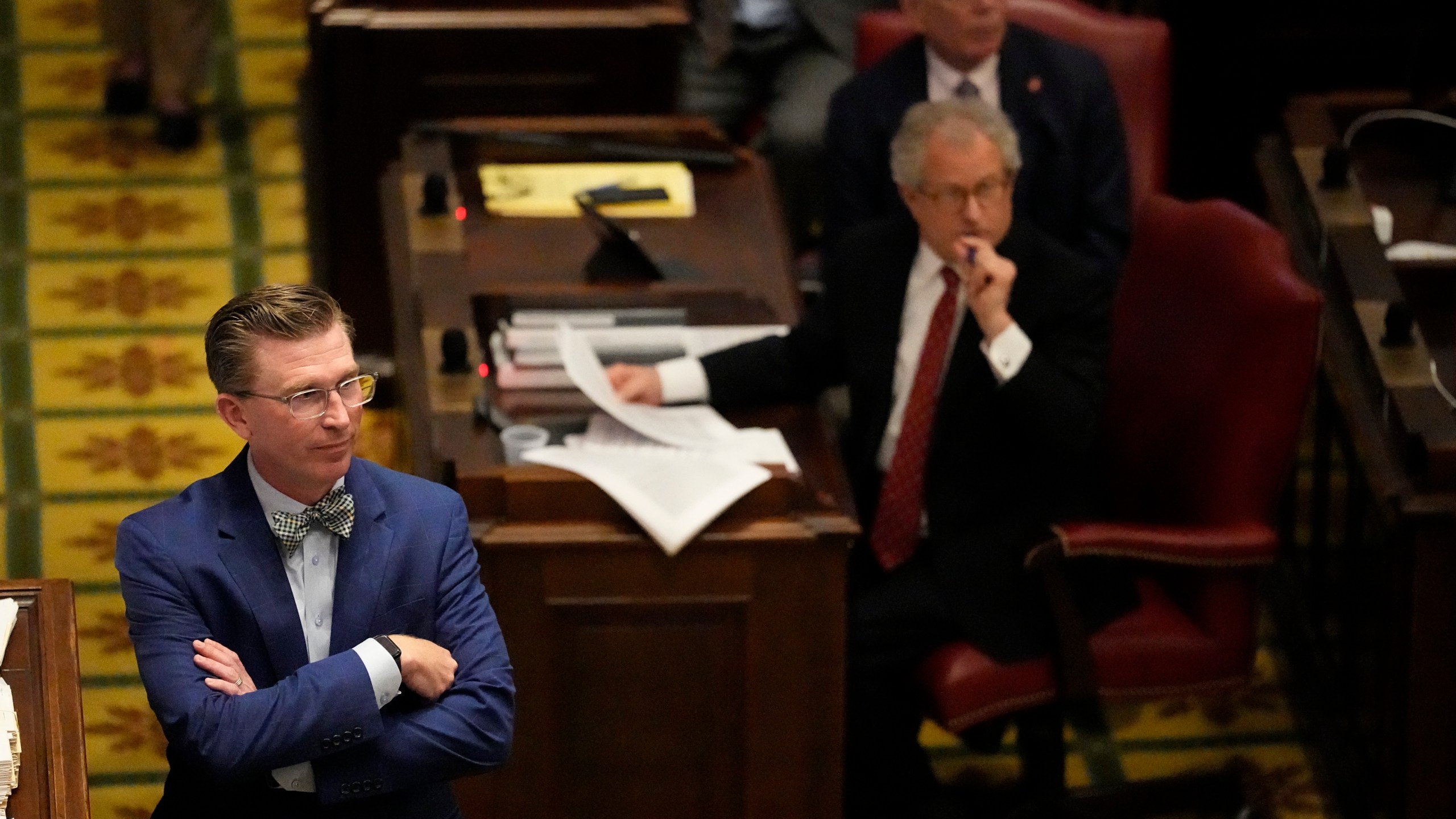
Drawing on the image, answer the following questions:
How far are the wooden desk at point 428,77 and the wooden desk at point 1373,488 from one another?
1.60m

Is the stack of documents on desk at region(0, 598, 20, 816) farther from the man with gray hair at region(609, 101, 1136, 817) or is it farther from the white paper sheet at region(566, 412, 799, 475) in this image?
the man with gray hair at region(609, 101, 1136, 817)

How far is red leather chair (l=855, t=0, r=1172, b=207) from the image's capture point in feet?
14.9

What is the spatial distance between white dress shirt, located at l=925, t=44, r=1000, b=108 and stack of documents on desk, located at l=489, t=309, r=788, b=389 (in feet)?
2.36

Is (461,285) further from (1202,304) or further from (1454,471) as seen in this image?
(1454,471)

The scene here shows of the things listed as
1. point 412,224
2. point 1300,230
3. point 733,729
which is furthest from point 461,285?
point 1300,230

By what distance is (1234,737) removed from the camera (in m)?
4.27

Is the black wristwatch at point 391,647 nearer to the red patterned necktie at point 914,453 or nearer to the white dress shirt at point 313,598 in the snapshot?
the white dress shirt at point 313,598

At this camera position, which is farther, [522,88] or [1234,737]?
[522,88]

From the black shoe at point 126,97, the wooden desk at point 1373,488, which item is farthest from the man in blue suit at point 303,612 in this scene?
the black shoe at point 126,97

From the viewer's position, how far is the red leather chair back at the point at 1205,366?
3514 millimetres

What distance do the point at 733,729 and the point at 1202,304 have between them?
3.53ft

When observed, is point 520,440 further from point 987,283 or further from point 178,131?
point 178,131

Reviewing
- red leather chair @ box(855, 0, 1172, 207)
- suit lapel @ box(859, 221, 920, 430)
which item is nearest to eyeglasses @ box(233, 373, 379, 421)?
suit lapel @ box(859, 221, 920, 430)

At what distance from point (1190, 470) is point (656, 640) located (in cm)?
96
